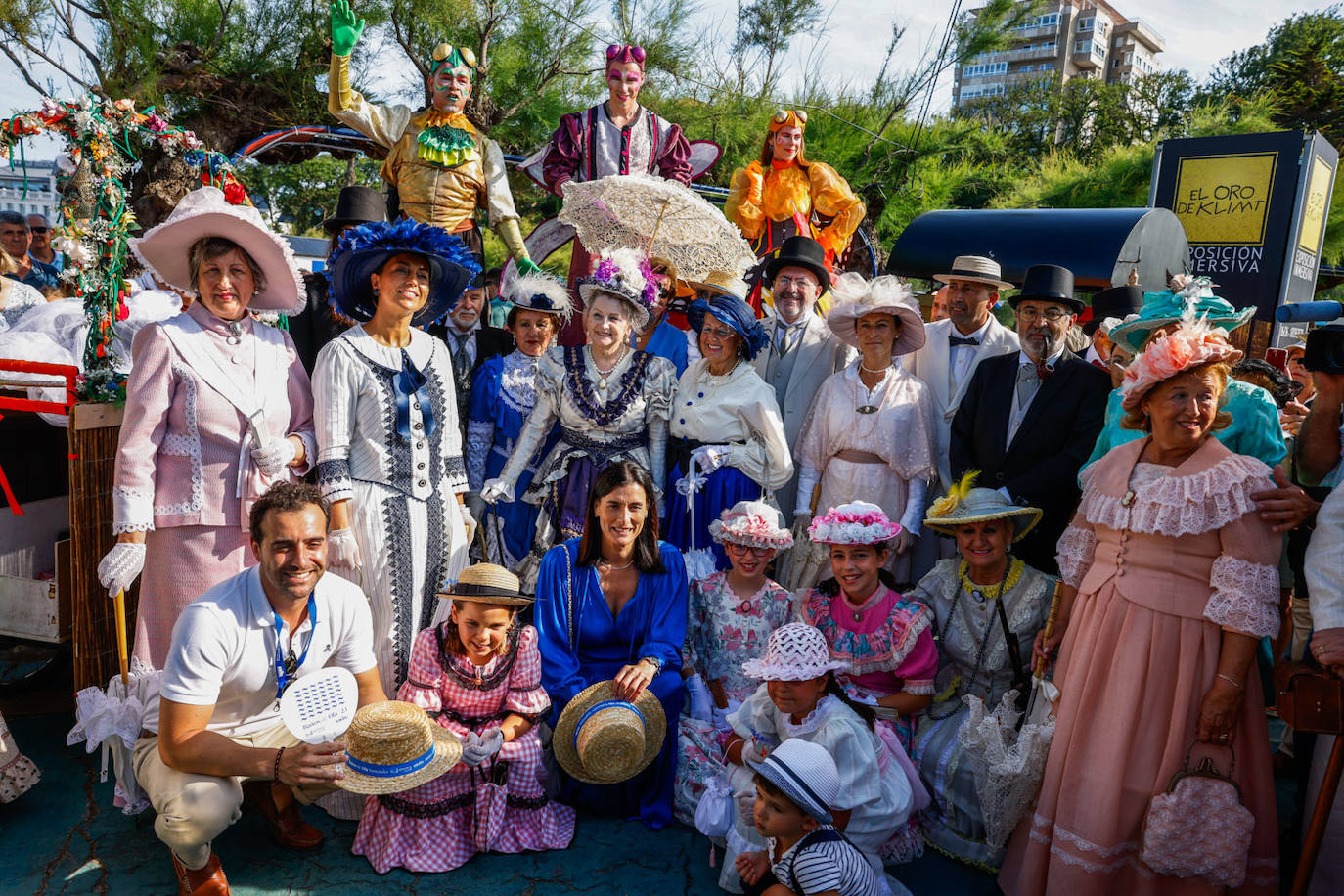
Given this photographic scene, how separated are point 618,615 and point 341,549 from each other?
3.67ft

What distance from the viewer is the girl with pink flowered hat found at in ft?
11.3

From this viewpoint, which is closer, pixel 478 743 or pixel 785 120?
pixel 478 743

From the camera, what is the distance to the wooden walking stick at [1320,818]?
2660 millimetres

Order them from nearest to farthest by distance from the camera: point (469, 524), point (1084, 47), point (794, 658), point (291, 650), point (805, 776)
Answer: point (805, 776), point (291, 650), point (794, 658), point (469, 524), point (1084, 47)

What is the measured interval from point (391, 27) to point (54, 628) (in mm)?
9588

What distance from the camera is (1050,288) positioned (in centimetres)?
418

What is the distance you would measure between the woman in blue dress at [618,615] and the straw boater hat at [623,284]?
2.66ft

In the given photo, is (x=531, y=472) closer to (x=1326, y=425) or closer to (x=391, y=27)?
(x=1326, y=425)

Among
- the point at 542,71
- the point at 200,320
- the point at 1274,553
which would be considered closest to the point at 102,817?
the point at 200,320

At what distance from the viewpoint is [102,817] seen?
3328 millimetres

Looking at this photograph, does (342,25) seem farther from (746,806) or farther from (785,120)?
(746,806)

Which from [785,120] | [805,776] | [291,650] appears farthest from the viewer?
[785,120]

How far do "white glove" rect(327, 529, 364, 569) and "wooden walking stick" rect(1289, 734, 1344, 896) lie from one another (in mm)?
3258

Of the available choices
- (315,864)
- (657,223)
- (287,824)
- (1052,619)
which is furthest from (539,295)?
(1052,619)
